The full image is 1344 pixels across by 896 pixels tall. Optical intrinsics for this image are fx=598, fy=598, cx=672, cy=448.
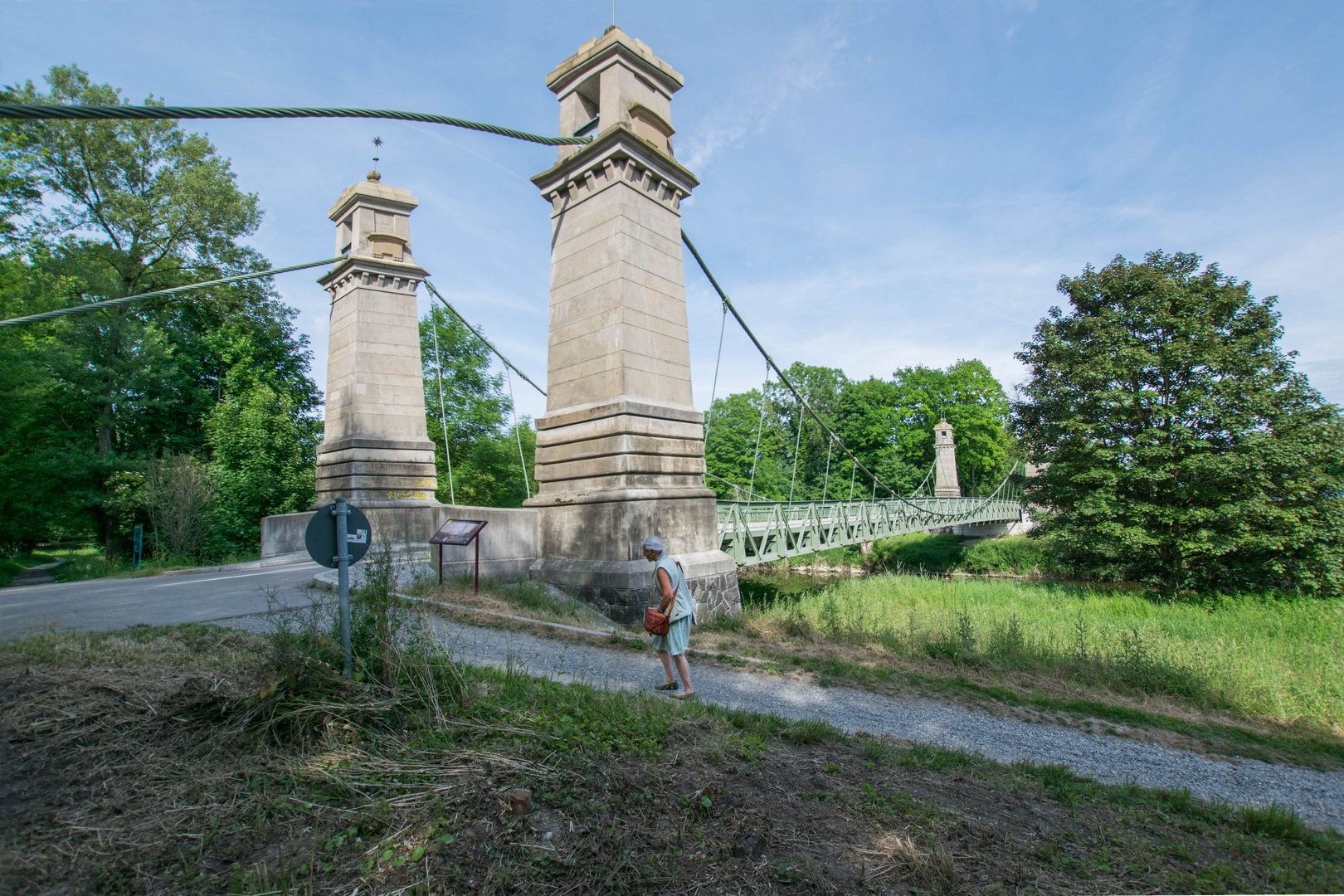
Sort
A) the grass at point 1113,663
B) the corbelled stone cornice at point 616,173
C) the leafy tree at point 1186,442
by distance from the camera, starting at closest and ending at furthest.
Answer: the grass at point 1113,663
the corbelled stone cornice at point 616,173
the leafy tree at point 1186,442

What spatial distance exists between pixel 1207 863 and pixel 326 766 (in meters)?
3.19

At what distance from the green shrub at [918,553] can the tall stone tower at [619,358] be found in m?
19.1

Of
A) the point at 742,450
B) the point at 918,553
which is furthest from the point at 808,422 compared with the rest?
the point at 918,553

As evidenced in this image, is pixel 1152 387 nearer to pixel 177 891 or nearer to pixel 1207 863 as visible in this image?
pixel 1207 863

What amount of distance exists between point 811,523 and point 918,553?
14.6 metres

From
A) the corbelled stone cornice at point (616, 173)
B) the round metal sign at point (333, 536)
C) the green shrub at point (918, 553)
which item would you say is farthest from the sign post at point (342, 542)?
the green shrub at point (918, 553)

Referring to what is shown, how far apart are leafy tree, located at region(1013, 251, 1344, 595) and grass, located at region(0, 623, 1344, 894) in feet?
36.0

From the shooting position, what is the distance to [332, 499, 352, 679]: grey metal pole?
281cm

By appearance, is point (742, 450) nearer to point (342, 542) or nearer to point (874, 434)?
point (874, 434)

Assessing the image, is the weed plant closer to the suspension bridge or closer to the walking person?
the suspension bridge

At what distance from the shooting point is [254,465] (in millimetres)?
15344

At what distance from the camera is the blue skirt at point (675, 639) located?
388 cm

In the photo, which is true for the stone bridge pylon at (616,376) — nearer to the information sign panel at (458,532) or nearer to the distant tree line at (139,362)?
the information sign panel at (458,532)

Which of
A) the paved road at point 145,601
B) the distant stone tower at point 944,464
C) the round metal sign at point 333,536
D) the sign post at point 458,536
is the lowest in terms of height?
the paved road at point 145,601
